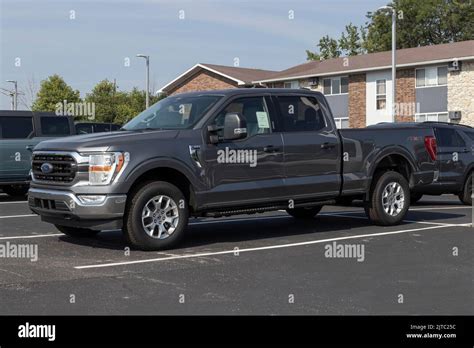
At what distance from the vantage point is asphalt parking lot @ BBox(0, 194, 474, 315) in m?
6.00

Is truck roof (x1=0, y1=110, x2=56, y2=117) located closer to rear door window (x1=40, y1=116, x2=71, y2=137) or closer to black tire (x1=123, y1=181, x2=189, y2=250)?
rear door window (x1=40, y1=116, x2=71, y2=137)

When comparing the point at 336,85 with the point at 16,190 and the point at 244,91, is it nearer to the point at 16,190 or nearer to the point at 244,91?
the point at 16,190

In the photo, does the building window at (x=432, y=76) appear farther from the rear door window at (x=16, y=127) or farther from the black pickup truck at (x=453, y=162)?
the rear door window at (x=16, y=127)

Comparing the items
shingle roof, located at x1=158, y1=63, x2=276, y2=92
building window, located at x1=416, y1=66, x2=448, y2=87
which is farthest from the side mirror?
shingle roof, located at x1=158, y1=63, x2=276, y2=92

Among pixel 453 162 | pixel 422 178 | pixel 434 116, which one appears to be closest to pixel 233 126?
pixel 422 178

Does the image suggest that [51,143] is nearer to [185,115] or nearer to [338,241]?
[185,115]

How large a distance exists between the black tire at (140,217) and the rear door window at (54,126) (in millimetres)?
8626

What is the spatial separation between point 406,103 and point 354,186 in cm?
2969

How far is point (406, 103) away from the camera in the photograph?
127ft

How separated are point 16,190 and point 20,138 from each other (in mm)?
1772

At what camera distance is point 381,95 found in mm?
40688

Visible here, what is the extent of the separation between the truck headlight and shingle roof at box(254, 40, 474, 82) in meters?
31.7
